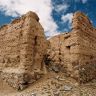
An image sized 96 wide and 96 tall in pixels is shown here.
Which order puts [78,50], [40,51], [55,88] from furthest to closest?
[40,51] → [78,50] → [55,88]

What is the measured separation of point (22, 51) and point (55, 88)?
3.69 metres

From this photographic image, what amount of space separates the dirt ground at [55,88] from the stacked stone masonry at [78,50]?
1.77 feet

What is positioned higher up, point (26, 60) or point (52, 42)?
point (52, 42)

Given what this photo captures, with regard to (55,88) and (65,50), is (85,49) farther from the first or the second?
(55,88)

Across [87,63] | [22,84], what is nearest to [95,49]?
[87,63]

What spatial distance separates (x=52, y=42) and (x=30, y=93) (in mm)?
5558

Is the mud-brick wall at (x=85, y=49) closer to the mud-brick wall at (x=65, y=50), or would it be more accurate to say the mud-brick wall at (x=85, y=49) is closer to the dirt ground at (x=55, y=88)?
the mud-brick wall at (x=65, y=50)

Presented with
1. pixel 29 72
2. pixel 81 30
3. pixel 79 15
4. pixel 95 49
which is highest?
pixel 79 15

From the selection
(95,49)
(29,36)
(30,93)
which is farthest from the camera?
(95,49)

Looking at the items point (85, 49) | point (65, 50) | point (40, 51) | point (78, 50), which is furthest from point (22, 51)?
point (85, 49)

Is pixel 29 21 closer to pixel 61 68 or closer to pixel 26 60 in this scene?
pixel 26 60

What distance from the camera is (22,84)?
50.6 feet

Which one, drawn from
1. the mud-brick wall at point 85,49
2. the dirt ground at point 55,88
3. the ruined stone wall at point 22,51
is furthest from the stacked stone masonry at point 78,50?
the ruined stone wall at point 22,51

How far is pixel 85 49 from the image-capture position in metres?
16.3
